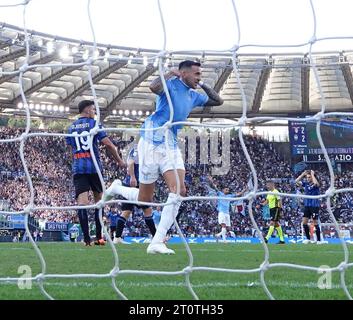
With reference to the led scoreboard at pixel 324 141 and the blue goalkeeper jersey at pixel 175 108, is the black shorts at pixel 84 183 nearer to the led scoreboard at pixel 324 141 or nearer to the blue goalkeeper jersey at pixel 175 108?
the blue goalkeeper jersey at pixel 175 108

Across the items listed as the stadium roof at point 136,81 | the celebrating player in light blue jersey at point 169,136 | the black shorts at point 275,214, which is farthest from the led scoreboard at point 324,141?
the celebrating player in light blue jersey at point 169,136

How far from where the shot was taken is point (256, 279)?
12.6ft

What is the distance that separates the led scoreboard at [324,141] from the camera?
25.5 m

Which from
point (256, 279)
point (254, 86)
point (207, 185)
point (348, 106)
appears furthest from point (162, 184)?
point (256, 279)

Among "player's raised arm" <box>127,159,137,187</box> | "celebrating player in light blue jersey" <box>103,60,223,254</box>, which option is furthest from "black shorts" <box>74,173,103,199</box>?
"celebrating player in light blue jersey" <box>103,60,223,254</box>

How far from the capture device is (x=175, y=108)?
17.1ft

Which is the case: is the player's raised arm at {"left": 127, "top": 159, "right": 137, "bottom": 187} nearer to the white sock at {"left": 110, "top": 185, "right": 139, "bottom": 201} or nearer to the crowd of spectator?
the white sock at {"left": 110, "top": 185, "right": 139, "bottom": 201}

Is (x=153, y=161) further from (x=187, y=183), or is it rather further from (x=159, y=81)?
(x=187, y=183)

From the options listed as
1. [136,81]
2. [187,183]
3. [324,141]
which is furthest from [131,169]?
[324,141]

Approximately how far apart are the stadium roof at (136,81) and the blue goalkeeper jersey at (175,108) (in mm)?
13785

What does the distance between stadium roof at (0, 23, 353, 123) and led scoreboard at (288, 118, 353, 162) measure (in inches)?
39.0

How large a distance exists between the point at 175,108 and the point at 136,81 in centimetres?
1871

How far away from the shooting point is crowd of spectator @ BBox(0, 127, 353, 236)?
21.5 meters
